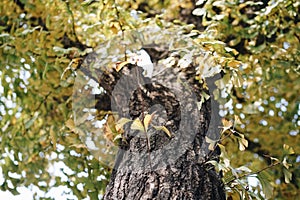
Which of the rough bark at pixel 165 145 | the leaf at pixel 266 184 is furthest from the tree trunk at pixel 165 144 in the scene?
the leaf at pixel 266 184

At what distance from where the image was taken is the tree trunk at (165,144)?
51.9 inches

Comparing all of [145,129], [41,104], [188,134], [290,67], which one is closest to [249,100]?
[290,67]

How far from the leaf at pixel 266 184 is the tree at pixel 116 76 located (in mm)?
12

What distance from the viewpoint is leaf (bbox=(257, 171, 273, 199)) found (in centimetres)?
136

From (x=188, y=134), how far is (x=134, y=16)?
795 millimetres

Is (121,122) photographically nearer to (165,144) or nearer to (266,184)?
(165,144)

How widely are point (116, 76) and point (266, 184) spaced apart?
1.93 ft

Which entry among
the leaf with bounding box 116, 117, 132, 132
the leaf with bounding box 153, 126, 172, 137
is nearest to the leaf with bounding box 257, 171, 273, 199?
the leaf with bounding box 153, 126, 172, 137

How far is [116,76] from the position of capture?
1.72 meters

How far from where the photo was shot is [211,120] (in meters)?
1.53

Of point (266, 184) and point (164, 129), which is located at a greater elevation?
point (164, 129)

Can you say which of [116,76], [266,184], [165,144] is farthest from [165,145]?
[116,76]

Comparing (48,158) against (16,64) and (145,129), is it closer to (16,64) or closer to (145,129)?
(16,64)

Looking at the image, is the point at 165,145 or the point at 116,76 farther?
the point at 116,76
